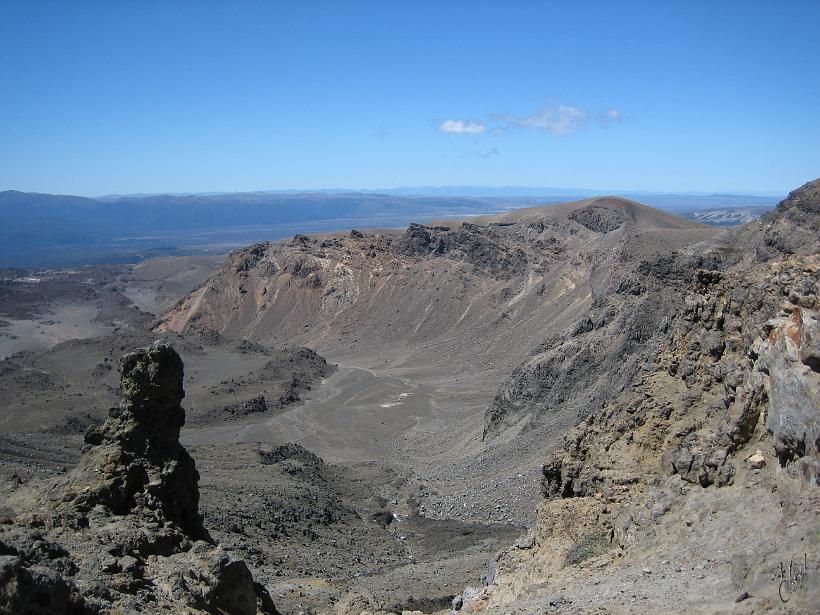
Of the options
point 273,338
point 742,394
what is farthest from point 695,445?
point 273,338

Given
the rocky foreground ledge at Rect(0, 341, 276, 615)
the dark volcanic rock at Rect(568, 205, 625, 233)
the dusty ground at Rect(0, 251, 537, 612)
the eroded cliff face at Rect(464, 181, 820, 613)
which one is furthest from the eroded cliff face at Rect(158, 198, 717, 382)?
the rocky foreground ledge at Rect(0, 341, 276, 615)

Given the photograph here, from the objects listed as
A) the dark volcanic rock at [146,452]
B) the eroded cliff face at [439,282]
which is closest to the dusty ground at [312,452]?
the dark volcanic rock at [146,452]

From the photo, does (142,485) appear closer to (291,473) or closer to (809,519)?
(809,519)

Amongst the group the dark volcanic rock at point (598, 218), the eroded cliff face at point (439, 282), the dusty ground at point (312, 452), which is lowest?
the dusty ground at point (312, 452)

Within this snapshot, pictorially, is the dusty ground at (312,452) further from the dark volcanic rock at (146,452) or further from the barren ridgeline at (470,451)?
the dark volcanic rock at (146,452)

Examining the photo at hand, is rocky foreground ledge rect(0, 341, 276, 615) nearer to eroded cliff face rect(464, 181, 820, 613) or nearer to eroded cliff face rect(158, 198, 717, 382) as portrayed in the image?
eroded cliff face rect(464, 181, 820, 613)

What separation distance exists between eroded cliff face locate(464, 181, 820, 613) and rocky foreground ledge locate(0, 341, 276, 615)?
5539 mm

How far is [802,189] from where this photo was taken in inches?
2264

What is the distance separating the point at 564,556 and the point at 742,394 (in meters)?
4.97

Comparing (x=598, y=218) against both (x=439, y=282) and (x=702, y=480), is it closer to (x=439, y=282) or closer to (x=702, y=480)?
(x=439, y=282)

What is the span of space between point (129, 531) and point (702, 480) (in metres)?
10.8

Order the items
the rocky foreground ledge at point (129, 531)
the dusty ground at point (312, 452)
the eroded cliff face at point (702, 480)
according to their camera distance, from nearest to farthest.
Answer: the rocky foreground ledge at point (129, 531)
the eroded cliff face at point (702, 480)
the dusty ground at point (312, 452)

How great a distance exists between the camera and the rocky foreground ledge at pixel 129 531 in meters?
9.88

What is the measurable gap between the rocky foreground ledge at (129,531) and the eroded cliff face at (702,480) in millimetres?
5539
